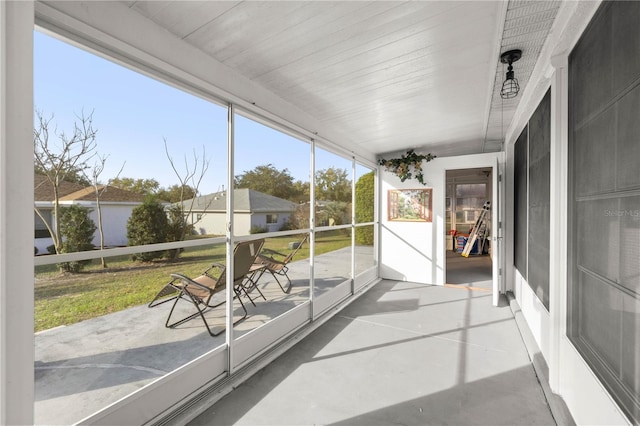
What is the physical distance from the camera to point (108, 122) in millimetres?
1619

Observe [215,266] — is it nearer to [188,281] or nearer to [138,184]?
[188,281]

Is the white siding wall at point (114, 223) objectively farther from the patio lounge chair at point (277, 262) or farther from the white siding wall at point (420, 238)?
the white siding wall at point (420, 238)

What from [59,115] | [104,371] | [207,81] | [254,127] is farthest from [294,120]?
[104,371]

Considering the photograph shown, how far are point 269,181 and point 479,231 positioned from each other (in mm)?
7462

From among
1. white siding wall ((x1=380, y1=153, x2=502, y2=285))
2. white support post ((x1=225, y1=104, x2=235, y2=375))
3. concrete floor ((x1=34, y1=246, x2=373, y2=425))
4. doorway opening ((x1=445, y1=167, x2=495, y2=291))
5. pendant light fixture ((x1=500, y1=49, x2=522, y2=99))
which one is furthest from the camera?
doorway opening ((x1=445, y1=167, x2=495, y2=291))

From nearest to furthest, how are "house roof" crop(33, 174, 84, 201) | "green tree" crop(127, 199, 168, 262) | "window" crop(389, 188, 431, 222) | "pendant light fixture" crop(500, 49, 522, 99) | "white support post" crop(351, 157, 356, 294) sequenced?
"house roof" crop(33, 174, 84, 201) → "green tree" crop(127, 199, 168, 262) → "pendant light fixture" crop(500, 49, 522, 99) → "white support post" crop(351, 157, 356, 294) → "window" crop(389, 188, 431, 222)

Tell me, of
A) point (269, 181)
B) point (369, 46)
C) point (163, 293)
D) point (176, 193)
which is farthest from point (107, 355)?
point (369, 46)

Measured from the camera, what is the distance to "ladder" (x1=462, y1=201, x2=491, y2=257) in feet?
25.7

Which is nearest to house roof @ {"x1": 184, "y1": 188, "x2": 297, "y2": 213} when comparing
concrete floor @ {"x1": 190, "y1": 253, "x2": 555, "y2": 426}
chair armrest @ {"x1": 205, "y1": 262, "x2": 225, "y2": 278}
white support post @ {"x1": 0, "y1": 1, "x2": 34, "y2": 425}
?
chair armrest @ {"x1": 205, "y1": 262, "x2": 225, "y2": 278}

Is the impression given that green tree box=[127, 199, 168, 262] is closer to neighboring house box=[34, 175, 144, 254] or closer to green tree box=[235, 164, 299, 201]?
neighboring house box=[34, 175, 144, 254]

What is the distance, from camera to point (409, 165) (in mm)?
5426

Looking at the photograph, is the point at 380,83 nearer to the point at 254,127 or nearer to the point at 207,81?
the point at 254,127

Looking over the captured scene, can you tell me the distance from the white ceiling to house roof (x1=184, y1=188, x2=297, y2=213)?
98 centimetres

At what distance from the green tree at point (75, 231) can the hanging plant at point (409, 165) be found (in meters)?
4.76
